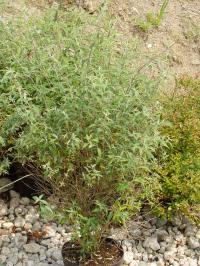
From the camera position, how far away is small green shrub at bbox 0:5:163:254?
387cm

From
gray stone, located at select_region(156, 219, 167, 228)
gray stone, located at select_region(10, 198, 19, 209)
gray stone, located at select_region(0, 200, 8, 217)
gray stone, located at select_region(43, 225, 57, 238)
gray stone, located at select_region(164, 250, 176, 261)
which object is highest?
gray stone, located at select_region(156, 219, 167, 228)

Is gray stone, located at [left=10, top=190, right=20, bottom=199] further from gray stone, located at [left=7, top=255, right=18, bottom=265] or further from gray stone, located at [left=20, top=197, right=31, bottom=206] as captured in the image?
gray stone, located at [left=7, top=255, right=18, bottom=265]

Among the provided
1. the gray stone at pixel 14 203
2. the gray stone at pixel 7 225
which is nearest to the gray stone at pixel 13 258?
the gray stone at pixel 7 225

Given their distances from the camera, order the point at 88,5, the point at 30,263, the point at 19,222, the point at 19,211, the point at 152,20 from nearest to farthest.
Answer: the point at 30,263 → the point at 19,222 → the point at 19,211 → the point at 88,5 → the point at 152,20

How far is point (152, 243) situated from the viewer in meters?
5.13

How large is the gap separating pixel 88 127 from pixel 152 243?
1.66 m

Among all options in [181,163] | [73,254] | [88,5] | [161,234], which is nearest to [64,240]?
[73,254]

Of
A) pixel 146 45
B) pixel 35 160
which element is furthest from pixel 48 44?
pixel 146 45

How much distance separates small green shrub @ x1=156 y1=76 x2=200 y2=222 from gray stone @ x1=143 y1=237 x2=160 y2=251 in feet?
0.83

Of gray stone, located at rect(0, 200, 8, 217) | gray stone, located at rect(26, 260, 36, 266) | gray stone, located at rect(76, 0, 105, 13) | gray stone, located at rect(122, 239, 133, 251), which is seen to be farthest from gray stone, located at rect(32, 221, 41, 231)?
gray stone, located at rect(76, 0, 105, 13)

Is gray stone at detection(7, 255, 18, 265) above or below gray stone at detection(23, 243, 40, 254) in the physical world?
below

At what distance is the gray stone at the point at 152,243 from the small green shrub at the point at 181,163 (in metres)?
0.25

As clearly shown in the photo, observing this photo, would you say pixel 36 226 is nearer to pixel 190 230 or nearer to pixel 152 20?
pixel 190 230

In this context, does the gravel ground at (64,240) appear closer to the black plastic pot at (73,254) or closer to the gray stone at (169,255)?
the gray stone at (169,255)
